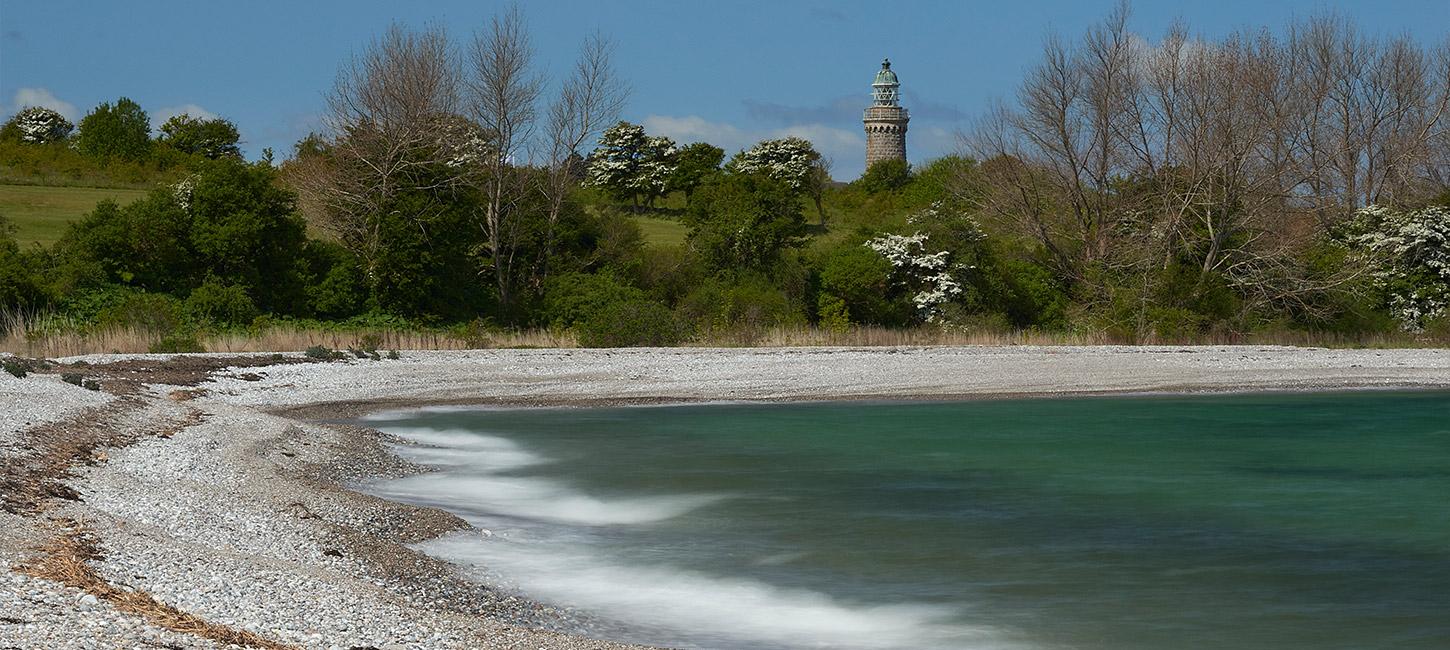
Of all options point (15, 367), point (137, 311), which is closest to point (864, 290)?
point (137, 311)

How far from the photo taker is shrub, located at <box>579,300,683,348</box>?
34.4 m

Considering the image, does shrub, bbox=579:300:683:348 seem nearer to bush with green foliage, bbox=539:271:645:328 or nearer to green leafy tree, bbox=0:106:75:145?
bush with green foliage, bbox=539:271:645:328

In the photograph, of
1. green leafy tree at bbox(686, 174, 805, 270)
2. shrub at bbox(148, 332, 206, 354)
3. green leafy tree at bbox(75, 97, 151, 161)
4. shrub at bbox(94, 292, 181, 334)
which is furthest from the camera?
green leafy tree at bbox(75, 97, 151, 161)

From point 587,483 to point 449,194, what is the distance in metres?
24.3

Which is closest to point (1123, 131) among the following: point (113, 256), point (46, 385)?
point (113, 256)

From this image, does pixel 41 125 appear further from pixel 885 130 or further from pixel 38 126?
pixel 885 130

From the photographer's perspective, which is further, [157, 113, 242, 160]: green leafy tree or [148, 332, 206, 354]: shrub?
[157, 113, 242, 160]: green leafy tree

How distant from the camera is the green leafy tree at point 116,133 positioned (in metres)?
65.6

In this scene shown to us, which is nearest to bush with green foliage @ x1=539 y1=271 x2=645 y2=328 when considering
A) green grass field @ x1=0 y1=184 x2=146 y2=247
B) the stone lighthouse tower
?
green grass field @ x1=0 y1=184 x2=146 y2=247

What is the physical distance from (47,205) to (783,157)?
4677 centimetres

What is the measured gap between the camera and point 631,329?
34438mm

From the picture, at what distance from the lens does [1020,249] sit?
147 ft

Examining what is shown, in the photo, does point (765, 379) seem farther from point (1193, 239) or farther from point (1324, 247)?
point (1324, 247)

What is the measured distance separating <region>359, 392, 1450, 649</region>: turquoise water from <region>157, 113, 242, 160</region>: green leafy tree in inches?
1845
